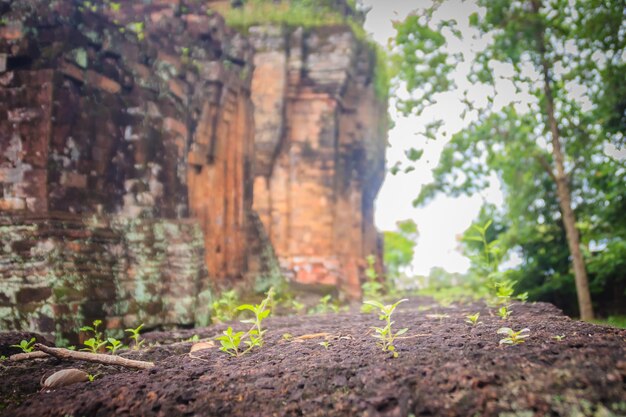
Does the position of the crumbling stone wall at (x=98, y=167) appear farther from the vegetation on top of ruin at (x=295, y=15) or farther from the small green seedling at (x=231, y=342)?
the vegetation on top of ruin at (x=295, y=15)

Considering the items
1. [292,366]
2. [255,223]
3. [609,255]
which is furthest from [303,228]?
[292,366]

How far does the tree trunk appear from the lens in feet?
31.1

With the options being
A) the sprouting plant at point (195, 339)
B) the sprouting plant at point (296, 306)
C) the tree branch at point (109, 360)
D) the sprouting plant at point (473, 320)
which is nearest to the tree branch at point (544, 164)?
the sprouting plant at point (296, 306)

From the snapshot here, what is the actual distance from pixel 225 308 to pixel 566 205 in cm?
722

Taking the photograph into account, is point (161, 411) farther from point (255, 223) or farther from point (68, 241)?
point (255, 223)

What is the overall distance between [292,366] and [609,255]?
8.98 metres

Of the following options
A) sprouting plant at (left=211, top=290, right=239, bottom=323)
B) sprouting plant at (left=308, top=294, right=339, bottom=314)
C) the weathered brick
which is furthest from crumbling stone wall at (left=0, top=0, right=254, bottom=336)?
sprouting plant at (left=308, top=294, right=339, bottom=314)

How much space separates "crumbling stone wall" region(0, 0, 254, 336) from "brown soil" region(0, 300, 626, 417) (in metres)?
1.25

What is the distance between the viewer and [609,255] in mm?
9586

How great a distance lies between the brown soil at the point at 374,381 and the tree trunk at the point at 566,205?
7361 millimetres

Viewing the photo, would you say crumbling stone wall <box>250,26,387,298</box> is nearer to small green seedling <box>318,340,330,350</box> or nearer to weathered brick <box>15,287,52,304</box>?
weathered brick <box>15,287,52,304</box>

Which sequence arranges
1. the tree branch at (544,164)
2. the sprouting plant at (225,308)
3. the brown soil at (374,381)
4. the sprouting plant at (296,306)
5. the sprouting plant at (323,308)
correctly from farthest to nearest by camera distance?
the tree branch at (544,164) → the sprouting plant at (296,306) → the sprouting plant at (323,308) → the sprouting plant at (225,308) → the brown soil at (374,381)

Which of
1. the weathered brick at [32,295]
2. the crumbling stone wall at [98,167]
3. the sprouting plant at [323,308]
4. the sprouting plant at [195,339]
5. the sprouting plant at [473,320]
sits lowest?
the sprouting plant at [323,308]

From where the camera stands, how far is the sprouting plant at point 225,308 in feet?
20.0
